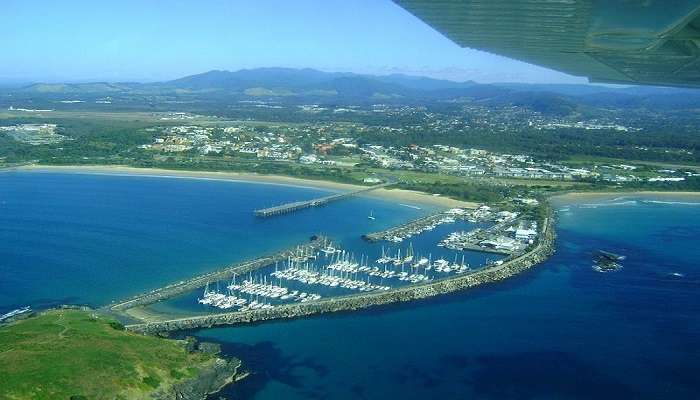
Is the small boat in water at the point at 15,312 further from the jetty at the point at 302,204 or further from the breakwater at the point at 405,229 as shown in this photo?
the jetty at the point at 302,204

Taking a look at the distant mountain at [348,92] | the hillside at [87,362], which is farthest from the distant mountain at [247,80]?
the hillside at [87,362]

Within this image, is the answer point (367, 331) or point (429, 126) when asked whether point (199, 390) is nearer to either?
point (367, 331)

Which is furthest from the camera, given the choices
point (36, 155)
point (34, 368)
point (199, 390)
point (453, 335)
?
point (36, 155)

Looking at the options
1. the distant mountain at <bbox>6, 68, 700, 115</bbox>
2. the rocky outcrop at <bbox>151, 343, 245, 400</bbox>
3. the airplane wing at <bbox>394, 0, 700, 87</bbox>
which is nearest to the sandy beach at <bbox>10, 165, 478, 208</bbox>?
the rocky outcrop at <bbox>151, 343, 245, 400</bbox>

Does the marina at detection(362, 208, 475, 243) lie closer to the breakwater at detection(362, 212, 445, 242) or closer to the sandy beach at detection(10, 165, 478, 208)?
the breakwater at detection(362, 212, 445, 242)

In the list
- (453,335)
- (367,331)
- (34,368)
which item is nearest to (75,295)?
(34,368)

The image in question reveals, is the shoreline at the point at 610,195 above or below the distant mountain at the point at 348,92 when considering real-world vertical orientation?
below
